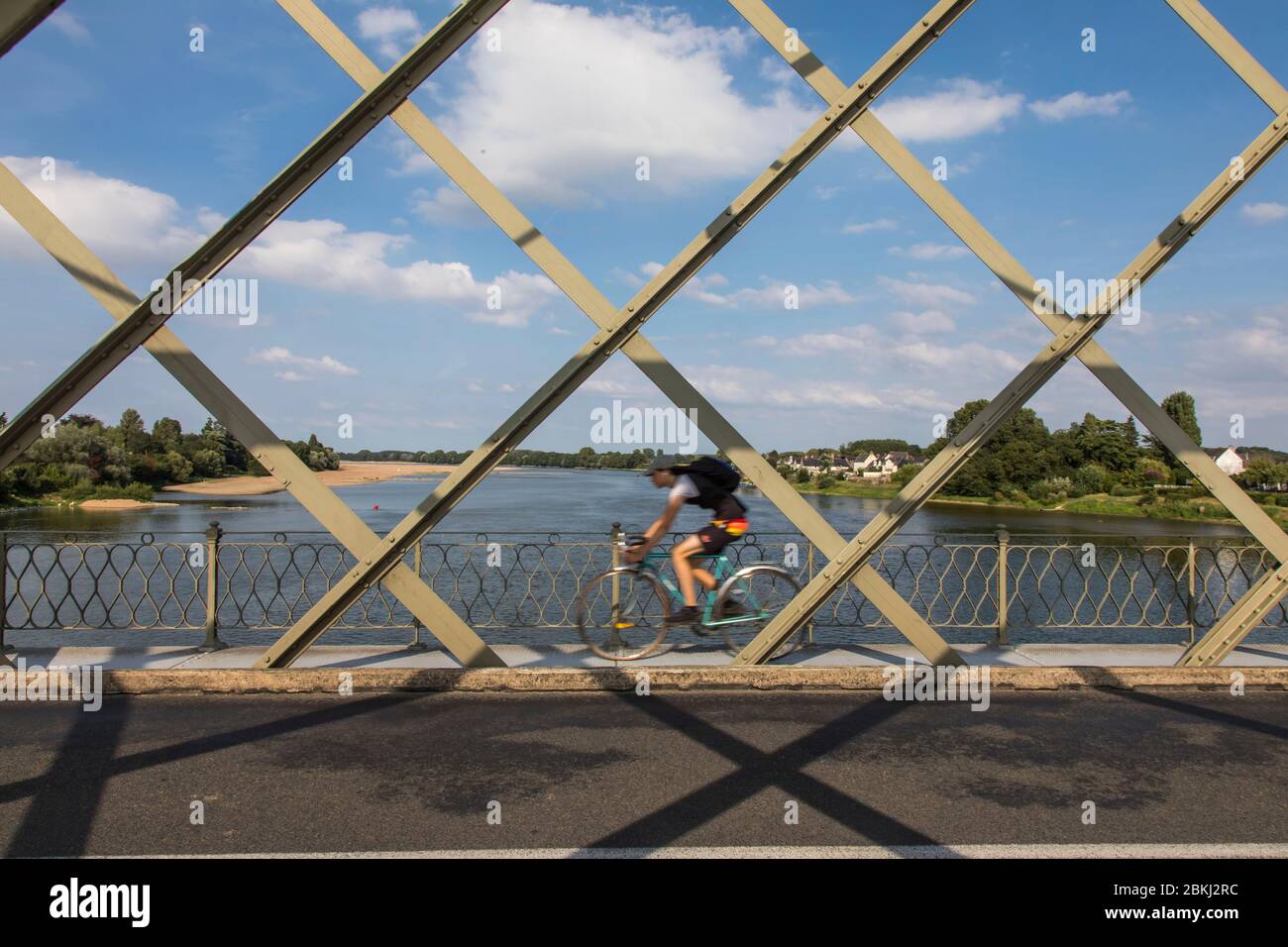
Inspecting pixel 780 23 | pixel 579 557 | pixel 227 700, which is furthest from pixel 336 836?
pixel 579 557

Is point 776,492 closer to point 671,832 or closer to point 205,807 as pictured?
point 671,832

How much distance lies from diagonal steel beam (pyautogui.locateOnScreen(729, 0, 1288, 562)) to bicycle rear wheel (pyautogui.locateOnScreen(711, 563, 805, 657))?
3231 millimetres

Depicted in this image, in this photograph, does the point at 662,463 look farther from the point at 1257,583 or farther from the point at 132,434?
the point at 132,434

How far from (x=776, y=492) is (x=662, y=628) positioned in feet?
5.70

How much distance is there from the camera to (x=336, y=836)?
4.03m

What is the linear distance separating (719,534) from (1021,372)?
9.45ft

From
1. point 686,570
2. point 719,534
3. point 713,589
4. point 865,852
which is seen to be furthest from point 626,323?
point 865,852

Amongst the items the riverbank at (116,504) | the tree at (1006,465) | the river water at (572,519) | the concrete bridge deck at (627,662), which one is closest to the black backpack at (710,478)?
the concrete bridge deck at (627,662)

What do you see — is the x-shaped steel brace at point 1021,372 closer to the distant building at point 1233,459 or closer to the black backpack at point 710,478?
the black backpack at point 710,478

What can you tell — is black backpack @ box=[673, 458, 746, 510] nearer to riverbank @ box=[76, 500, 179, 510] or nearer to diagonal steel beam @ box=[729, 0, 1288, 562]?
diagonal steel beam @ box=[729, 0, 1288, 562]

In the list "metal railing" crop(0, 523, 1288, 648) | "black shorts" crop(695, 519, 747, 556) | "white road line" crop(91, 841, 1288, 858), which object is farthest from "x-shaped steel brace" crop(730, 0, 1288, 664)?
"white road line" crop(91, 841, 1288, 858)

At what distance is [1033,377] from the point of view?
7031mm

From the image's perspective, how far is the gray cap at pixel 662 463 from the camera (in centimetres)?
727
